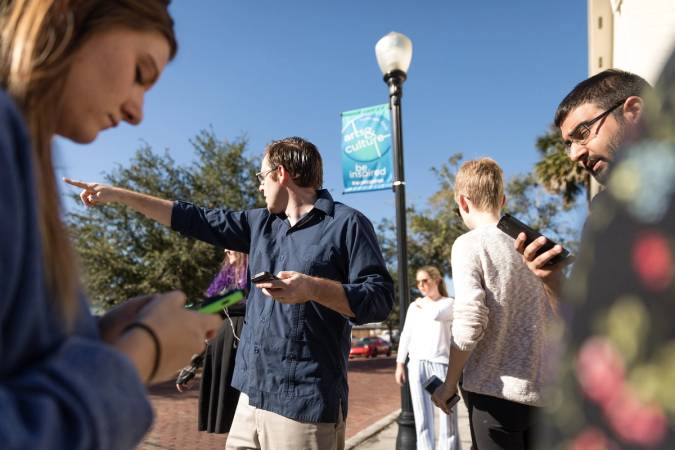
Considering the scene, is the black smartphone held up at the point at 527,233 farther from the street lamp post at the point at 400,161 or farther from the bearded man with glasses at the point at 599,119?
the street lamp post at the point at 400,161

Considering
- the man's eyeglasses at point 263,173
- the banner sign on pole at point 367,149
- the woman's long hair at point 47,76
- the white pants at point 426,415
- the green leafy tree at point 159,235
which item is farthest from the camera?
the green leafy tree at point 159,235

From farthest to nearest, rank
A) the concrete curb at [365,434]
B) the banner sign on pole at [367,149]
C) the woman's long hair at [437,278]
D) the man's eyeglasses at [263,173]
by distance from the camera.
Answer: the concrete curb at [365,434] → the banner sign on pole at [367,149] → the woman's long hair at [437,278] → the man's eyeglasses at [263,173]

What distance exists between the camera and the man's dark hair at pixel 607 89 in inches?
96.2


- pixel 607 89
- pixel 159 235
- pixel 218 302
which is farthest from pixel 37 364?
pixel 159 235

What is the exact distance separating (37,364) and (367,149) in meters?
6.55

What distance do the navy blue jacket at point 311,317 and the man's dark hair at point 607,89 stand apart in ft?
3.92

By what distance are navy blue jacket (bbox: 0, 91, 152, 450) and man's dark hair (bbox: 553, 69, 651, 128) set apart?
236 centimetres

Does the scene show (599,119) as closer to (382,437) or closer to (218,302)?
(218,302)

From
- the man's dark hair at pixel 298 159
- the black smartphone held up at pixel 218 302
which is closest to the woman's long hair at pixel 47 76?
the black smartphone held up at pixel 218 302

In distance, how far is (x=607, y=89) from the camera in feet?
8.09

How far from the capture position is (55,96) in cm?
94

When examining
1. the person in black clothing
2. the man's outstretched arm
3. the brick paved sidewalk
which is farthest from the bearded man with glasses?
the brick paved sidewalk

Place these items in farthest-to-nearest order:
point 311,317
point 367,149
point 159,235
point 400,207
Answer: point 159,235 → point 367,149 → point 400,207 → point 311,317

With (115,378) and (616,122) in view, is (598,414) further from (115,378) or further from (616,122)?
(616,122)
